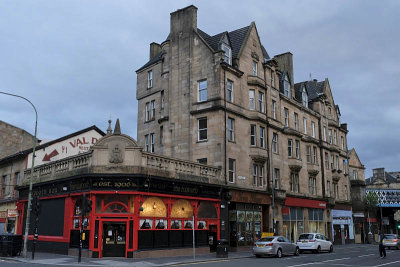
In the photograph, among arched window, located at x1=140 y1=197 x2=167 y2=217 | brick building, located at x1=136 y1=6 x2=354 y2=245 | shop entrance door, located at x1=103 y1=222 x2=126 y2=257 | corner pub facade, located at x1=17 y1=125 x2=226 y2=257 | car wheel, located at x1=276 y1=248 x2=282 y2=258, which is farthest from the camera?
brick building, located at x1=136 y1=6 x2=354 y2=245

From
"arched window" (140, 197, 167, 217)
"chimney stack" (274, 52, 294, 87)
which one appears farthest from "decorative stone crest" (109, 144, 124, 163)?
"chimney stack" (274, 52, 294, 87)

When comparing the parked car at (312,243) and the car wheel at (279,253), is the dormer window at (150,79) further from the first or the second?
the car wheel at (279,253)

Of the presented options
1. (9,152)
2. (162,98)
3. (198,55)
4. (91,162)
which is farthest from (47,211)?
(9,152)

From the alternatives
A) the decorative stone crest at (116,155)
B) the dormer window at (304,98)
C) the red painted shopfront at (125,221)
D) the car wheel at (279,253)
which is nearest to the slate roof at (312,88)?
the dormer window at (304,98)

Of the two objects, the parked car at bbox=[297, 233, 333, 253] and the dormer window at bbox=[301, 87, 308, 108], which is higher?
the dormer window at bbox=[301, 87, 308, 108]

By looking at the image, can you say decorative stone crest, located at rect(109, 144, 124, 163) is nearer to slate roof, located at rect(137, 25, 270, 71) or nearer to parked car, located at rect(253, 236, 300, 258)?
parked car, located at rect(253, 236, 300, 258)

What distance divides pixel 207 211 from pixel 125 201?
7.57 metres

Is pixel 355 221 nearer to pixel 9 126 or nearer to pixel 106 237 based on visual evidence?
pixel 106 237

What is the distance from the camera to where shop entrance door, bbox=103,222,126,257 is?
2330 centimetres

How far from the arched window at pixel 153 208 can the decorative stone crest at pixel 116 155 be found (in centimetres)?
318

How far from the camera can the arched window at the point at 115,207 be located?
23.7 m

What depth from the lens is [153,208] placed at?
82.7 ft

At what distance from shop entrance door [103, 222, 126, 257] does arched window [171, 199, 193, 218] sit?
13.7 ft

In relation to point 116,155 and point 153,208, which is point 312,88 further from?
point 116,155
